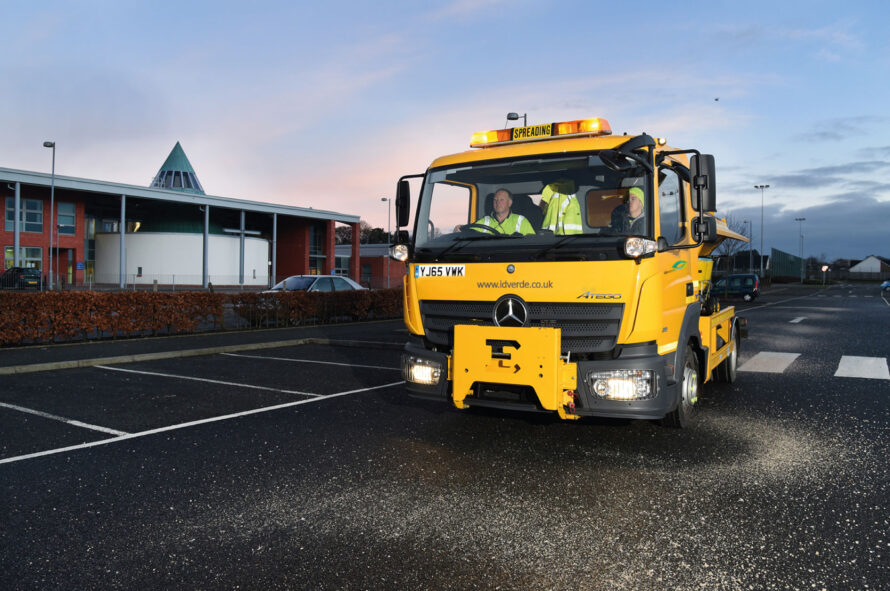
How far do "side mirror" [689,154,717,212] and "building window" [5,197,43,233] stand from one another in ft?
165

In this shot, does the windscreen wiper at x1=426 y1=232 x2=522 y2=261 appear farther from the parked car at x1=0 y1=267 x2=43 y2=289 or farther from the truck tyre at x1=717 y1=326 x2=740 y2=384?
the parked car at x1=0 y1=267 x2=43 y2=289

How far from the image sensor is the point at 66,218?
47.1 m

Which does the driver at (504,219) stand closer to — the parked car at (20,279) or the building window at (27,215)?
the parked car at (20,279)

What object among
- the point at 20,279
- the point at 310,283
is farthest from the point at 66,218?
the point at 310,283

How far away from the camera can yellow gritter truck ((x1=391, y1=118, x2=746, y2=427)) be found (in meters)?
4.68

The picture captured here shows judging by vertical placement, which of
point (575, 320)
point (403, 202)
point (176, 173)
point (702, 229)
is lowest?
point (575, 320)

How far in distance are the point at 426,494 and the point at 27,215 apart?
50.5 metres

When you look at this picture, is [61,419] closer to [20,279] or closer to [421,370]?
[421,370]

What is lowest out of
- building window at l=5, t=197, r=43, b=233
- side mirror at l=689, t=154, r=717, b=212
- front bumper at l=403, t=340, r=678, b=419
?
front bumper at l=403, t=340, r=678, b=419

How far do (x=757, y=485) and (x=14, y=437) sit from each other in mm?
6213

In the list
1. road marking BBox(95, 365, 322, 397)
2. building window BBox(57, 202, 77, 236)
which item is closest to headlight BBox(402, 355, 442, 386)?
road marking BBox(95, 365, 322, 397)

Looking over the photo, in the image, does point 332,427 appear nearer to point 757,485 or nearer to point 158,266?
point 757,485

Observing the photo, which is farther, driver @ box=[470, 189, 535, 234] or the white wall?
the white wall

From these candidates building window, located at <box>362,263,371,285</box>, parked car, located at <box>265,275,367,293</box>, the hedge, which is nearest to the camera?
the hedge
